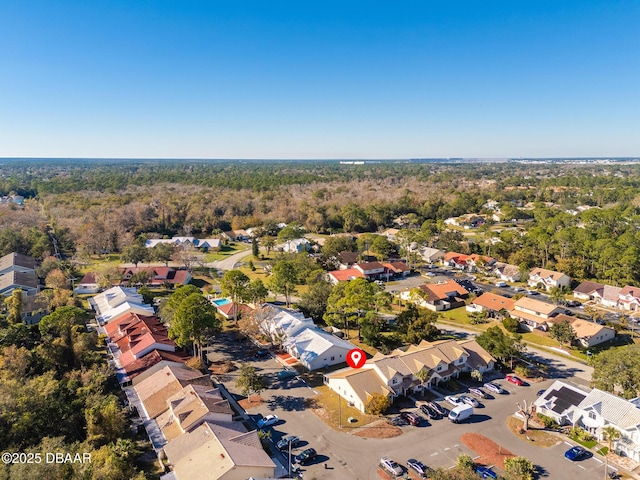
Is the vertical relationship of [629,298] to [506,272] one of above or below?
above

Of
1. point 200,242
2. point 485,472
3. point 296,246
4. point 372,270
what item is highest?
point 296,246

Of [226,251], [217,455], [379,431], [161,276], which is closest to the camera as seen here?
[217,455]

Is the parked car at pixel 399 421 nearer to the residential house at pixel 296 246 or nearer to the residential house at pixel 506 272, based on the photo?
the residential house at pixel 506 272

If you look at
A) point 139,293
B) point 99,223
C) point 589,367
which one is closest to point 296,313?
point 139,293

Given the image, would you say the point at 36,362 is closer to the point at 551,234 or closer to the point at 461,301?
the point at 461,301

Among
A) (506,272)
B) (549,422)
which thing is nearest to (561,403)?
(549,422)

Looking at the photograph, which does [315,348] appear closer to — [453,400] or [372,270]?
[453,400]
